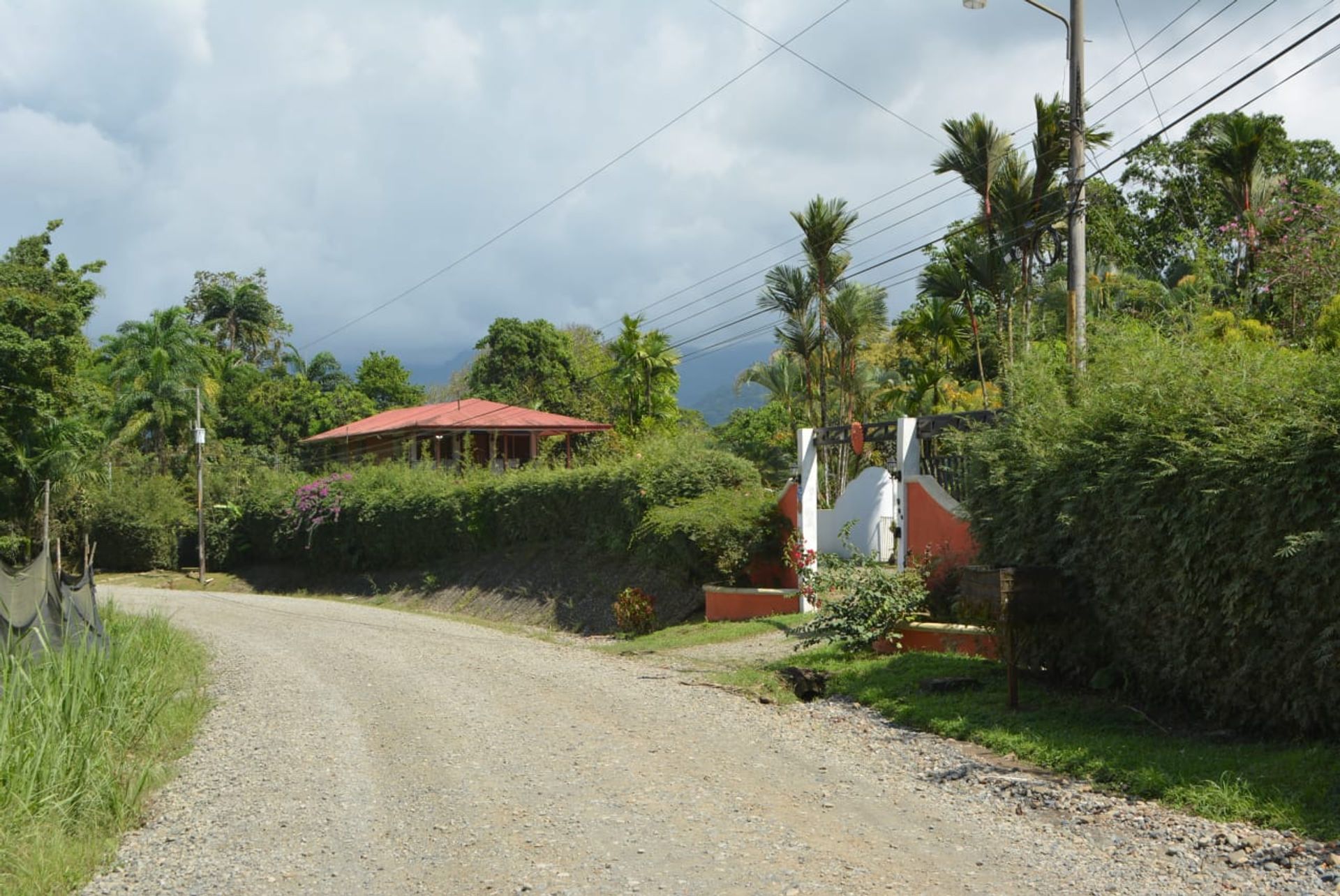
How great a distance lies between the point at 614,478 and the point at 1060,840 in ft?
60.6

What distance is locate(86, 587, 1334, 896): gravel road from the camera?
20.9ft

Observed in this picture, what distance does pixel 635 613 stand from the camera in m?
22.2

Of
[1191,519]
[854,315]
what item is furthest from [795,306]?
[1191,519]

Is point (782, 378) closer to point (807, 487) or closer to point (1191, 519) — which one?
point (807, 487)

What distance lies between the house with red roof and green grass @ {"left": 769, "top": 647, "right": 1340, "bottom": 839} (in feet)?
102

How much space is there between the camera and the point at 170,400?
45938 millimetres

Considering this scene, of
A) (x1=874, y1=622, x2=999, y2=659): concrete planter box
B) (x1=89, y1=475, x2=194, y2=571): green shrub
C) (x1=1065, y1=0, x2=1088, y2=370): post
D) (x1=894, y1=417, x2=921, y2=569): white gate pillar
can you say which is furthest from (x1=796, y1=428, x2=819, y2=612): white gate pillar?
(x1=89, y1=475, x2=194, y2=571): green shrub

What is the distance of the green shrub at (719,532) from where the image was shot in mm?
20453

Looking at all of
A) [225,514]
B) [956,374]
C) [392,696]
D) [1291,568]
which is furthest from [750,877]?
[225,514]

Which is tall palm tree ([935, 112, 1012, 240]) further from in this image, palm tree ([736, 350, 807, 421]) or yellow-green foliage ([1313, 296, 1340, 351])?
palm tree ([736, 350, 807, 421])

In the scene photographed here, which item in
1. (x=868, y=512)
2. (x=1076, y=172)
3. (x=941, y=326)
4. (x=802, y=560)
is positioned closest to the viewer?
(x=1076, y=172)

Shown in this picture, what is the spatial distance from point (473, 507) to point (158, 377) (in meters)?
21.2

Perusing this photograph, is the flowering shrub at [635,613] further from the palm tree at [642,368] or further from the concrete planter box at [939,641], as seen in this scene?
the palm tree at [642,368]

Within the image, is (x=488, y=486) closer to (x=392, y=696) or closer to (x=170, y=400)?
(x=392, y=696)
